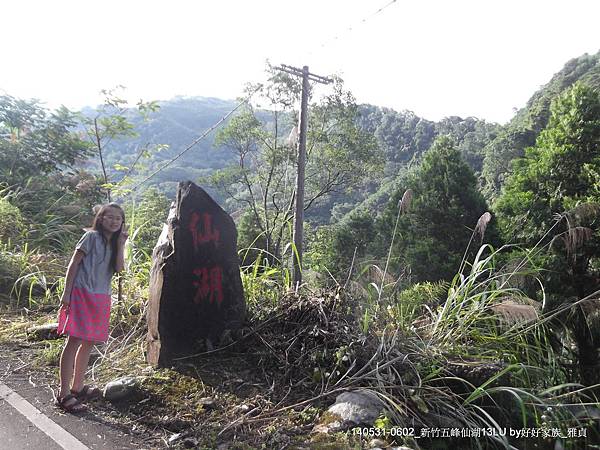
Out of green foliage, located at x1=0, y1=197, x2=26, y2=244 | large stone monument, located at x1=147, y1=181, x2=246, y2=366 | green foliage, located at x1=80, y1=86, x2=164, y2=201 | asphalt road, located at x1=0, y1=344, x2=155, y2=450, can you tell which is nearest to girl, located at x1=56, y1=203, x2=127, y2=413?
asphalt road, located at x1=0, y1=344, x2=155, y2=450

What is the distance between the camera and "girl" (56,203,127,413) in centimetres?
286

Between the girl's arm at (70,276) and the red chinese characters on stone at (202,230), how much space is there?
0.82m

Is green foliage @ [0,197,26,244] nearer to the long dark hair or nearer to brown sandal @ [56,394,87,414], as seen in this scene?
the long dark hair

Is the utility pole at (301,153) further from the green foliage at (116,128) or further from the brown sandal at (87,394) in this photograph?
the brown sandal at (87,394)

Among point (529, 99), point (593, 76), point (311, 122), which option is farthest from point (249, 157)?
point (529, 99)

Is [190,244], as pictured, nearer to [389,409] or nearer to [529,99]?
[389,409]

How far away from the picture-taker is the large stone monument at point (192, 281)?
3.28 m

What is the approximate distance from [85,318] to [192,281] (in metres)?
0.79

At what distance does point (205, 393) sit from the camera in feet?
9.62

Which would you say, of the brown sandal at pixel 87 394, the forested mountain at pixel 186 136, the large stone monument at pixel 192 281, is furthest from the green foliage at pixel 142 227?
the forested mountain at pixel 186 136

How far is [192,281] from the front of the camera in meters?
3.36

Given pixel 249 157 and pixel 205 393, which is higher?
pixel 249 157

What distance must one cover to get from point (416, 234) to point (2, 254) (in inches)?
480

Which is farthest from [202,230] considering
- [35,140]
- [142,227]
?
[35,140]
